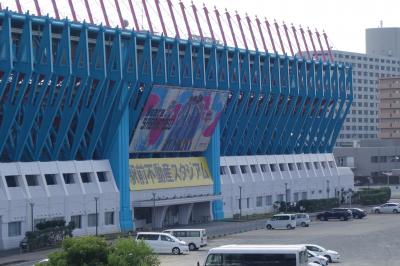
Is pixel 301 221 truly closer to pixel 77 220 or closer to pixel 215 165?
pixel 215 165

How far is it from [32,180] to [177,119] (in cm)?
2177

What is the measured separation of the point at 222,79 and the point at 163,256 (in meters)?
39.4

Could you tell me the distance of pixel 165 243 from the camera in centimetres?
6825

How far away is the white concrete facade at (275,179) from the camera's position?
357 feet

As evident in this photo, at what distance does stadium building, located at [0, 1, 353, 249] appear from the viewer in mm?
77875

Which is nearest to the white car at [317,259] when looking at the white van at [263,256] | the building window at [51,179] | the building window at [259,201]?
the white van at [263,256]

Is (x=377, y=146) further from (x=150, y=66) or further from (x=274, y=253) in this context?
(x=274, y=253)

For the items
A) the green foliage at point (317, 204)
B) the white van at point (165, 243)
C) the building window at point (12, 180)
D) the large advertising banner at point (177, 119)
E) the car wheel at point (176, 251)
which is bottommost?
the car wheel at point (176, 251)

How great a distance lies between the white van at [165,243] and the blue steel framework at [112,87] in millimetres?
16003

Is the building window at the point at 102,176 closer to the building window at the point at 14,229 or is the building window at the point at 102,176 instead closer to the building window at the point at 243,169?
the building window at the point at 14,229

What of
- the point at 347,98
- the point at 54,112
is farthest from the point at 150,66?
the point at 347,98

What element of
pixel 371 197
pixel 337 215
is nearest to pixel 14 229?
pixel 337 215

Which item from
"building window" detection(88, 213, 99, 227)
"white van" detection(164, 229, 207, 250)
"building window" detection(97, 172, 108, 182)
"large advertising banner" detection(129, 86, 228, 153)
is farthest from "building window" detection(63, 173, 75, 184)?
"white van" detection(164, 229, 207, 250)

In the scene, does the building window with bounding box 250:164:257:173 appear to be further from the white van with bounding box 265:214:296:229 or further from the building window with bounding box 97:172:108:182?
the building window with bounding box 97:172:108:182
